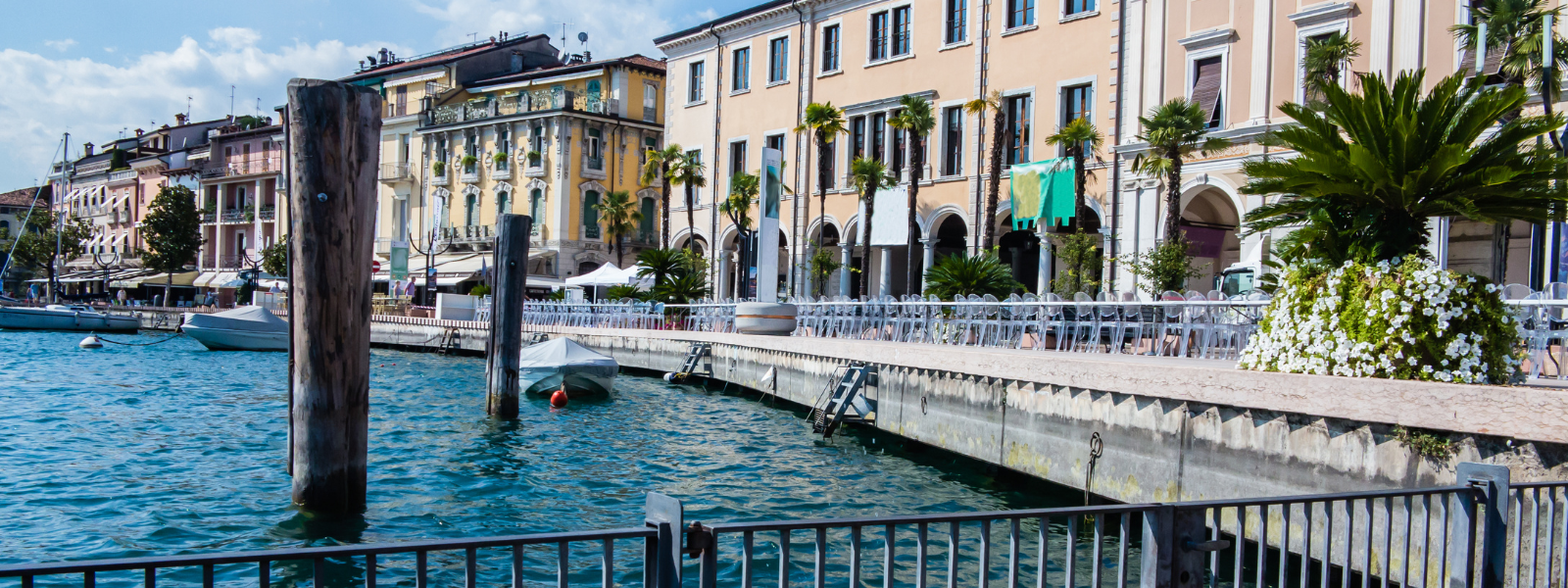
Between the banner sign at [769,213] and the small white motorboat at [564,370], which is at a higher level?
the banner sign at [769,213]

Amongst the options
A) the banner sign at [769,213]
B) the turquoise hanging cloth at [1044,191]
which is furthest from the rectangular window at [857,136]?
the banner sign at [769,213]

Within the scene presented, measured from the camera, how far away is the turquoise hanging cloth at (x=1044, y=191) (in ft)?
95.8

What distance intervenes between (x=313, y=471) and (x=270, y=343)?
32095 mm

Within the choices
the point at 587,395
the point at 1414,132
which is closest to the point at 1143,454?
the point at 1414,132

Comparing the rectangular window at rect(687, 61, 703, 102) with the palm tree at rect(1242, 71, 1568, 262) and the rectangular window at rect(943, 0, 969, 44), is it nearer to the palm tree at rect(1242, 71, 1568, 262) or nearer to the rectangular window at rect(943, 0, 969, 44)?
the rectangular window at rect(943, 0, 969, 44)

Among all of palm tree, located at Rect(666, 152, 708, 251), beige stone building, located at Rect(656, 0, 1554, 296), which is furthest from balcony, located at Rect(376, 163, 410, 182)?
palm tree, located at Rect(666, 152, 708, 251)

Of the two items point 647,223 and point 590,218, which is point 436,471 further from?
point 647,223

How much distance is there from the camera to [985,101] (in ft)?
105

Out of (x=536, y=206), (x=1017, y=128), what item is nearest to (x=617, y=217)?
(x=536, y=206)

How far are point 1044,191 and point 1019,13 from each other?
18.7 ft

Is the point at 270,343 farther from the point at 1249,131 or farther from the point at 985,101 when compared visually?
the point at 1249,131

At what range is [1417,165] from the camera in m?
8.75

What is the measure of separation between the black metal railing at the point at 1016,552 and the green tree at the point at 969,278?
12.8 metres

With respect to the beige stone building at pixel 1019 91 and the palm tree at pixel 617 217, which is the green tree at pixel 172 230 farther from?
the beige stone building at pixel 1019 91
